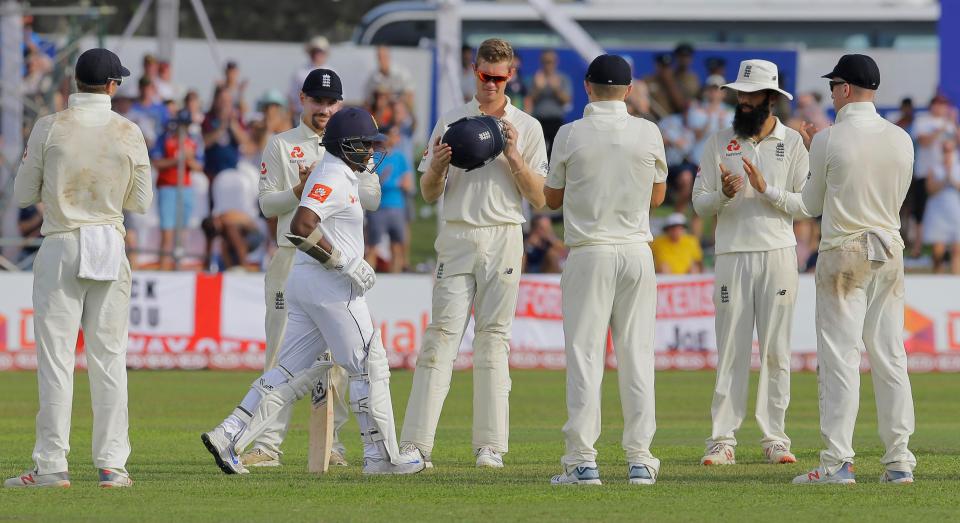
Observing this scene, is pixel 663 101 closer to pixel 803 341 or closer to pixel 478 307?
pixel 803 341

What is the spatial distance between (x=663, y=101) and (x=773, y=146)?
1624 centimetres

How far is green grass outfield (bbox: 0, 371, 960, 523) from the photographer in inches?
364

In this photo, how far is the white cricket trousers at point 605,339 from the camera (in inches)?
408

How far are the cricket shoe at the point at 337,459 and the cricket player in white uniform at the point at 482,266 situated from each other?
0.51 meters

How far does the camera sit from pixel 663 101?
93.5 feet

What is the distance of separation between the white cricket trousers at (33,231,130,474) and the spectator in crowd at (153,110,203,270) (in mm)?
13076

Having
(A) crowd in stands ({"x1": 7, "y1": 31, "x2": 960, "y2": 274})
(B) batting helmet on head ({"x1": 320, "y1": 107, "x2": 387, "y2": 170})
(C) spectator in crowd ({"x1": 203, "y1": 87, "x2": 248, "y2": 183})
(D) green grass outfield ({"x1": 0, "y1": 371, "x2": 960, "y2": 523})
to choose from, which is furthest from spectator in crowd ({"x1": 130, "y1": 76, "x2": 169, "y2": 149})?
(B) batting helmet on head ({"x1": 320, "y1": 107, "x2": 387, "y2": 170})

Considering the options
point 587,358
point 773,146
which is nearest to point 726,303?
point 773,146

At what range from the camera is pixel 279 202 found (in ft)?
38.7

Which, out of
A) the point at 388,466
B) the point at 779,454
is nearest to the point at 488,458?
the point at 388,466

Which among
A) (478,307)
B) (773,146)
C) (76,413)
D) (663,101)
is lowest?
(76,413)

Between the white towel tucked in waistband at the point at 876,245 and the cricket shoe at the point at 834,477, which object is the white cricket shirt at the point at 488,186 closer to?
the white towel tucked in waistband at the point at 876,245

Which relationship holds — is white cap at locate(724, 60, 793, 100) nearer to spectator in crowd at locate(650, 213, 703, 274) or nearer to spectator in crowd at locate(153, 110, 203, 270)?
spectator in crowd at locate(650, 213, 703, 274)

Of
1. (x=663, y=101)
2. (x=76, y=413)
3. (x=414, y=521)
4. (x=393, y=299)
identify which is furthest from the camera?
(x=663, y=101)
